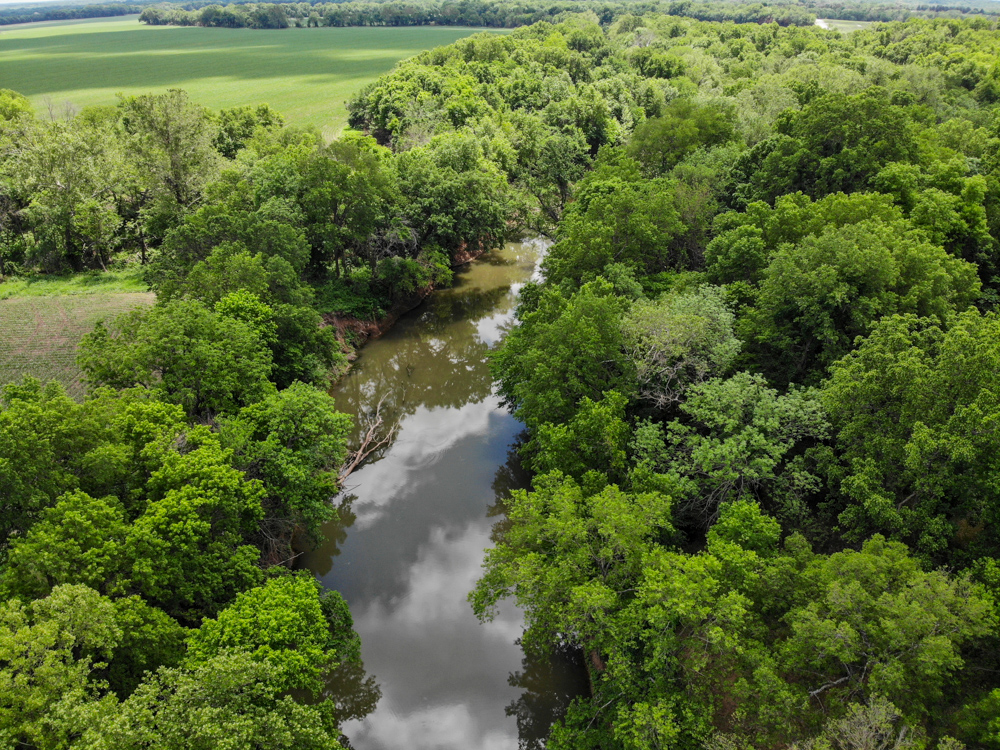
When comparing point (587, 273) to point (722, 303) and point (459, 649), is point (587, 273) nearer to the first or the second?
point (722, 303)

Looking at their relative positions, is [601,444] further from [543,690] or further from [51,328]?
[51,328]

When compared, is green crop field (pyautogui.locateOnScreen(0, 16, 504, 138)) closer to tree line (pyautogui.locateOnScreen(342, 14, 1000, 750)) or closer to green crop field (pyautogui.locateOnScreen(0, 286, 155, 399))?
green crop field (pyautogui.locateOnScreen(0, 286, 155, 399))

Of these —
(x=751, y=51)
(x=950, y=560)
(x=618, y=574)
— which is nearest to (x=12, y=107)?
(x=618, y=574)

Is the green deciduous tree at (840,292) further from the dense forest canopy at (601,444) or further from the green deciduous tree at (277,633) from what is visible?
A: the green deciduous tree at (277,633)

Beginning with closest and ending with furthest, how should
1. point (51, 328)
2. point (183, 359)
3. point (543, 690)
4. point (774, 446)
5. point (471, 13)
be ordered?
point (774, 446) < point (543, 690) < point (183, 359) < point (51, 328) < point (471, 13)

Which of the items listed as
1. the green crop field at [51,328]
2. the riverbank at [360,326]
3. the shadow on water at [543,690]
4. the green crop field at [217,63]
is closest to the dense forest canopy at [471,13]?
the green crop field at [217,63]

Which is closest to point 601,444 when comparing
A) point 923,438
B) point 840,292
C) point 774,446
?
point 774,446
